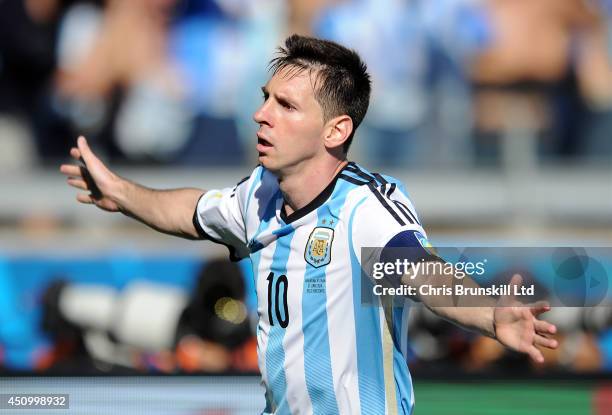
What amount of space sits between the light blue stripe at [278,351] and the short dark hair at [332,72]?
1.40 feet

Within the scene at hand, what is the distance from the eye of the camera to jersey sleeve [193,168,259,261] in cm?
394

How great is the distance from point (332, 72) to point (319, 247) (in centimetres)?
60

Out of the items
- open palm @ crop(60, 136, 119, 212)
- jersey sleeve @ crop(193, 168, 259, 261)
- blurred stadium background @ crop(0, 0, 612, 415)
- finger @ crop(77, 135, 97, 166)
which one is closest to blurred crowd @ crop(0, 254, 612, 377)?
blurred stadium background @ crop(0, 0, 612, 415)

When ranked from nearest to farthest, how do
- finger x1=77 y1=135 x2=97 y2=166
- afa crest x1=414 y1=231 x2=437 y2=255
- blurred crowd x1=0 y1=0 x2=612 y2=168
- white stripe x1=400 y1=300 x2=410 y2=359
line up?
afa crest x1=414 y1=231 x2=437 y2=255 → white stripe x1=400 y1=300 x2=410 y2=359 → finger x1=77 y1=135 x2=97 y2=166 → blurred crowd x1=0 y1=0 x2=612 y2=168

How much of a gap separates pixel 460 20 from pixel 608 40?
125 centimetres

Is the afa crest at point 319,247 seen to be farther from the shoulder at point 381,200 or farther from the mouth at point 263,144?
the mouth at point 263,144

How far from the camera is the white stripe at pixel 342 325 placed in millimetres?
3461

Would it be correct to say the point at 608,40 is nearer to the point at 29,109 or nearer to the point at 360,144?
the point at 360,144

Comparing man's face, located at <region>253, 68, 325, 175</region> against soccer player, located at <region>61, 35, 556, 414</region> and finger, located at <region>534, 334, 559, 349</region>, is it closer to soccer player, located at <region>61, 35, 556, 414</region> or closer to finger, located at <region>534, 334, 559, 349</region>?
soccer player, located at <region>61, 35, 556, 414</region>

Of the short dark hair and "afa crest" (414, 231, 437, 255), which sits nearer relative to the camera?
"afa crest" (414, 231, 437, 255)

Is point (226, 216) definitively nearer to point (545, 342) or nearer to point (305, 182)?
point (305, 182)

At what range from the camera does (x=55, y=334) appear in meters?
6.84

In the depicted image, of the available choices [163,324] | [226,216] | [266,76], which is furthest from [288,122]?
[266,76]

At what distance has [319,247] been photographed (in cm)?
353
